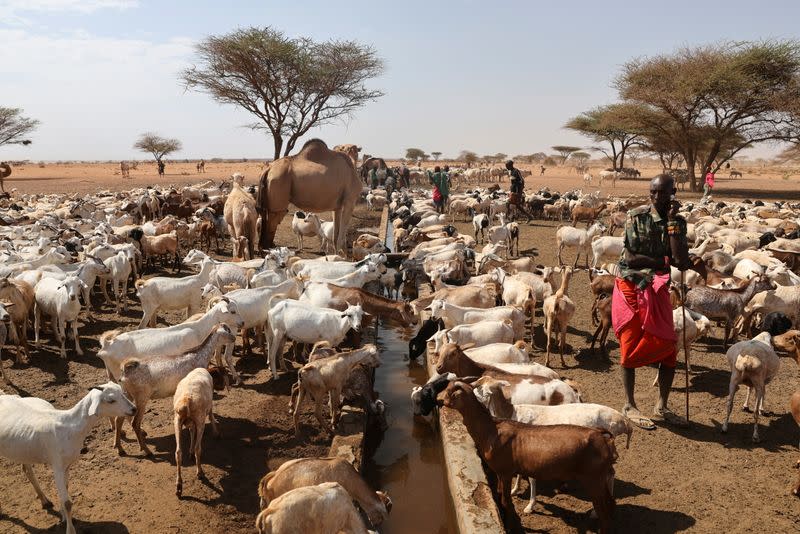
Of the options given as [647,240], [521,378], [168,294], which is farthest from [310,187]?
[647,240]

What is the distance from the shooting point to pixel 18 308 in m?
8.87

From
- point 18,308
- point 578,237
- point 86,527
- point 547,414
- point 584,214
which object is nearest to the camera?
point 86,527

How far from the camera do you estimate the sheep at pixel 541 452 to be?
460 centimetres

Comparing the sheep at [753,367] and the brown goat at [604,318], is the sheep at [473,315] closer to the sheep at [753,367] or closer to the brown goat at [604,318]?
the brown goat at [604,318]

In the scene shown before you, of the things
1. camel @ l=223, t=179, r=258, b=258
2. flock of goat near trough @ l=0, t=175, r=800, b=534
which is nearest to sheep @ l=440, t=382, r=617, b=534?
flock of goat near trough @ l=0, t=175, r=800, b=534

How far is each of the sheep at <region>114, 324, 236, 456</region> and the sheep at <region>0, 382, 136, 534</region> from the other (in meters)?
0.86

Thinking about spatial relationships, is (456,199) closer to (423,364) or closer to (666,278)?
(423,364)

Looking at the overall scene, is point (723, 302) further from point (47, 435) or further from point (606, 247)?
point (47, 435)

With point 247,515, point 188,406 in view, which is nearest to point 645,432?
point 247,515

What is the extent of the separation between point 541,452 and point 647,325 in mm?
2404

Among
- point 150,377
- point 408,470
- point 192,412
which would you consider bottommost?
point 408,470

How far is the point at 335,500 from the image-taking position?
4090 mm

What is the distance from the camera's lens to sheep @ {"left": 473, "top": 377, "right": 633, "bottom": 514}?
5.31m

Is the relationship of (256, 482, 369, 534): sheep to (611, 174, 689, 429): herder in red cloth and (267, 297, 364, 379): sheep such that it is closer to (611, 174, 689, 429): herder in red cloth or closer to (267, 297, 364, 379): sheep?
(267, 297, 364, 379): sheep
